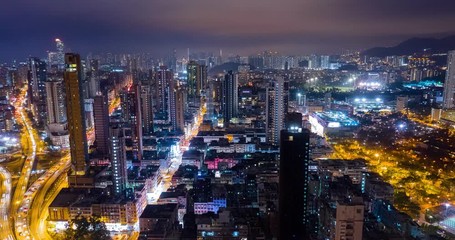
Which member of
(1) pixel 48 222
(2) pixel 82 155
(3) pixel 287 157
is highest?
(3) pixel 287 157

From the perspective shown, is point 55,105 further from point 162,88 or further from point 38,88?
point 162,88

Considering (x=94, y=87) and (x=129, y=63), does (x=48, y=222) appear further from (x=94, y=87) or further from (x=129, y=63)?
(x=129, y=63)

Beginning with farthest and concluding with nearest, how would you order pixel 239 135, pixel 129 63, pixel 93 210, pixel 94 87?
pixel 129 63 → pixel 94 87 → pixel 239 135 → pixel 93 210

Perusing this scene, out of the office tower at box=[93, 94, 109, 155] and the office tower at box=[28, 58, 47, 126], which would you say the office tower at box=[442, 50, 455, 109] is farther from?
the office tower at box=[28, 58, 47, 126]

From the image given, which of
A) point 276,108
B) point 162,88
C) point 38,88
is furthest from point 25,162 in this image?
point 276,108

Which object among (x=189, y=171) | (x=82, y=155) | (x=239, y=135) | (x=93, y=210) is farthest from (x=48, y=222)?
(x=239, y=135)

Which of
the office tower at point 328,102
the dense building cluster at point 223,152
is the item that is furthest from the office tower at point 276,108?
the office tower at point 328,102
